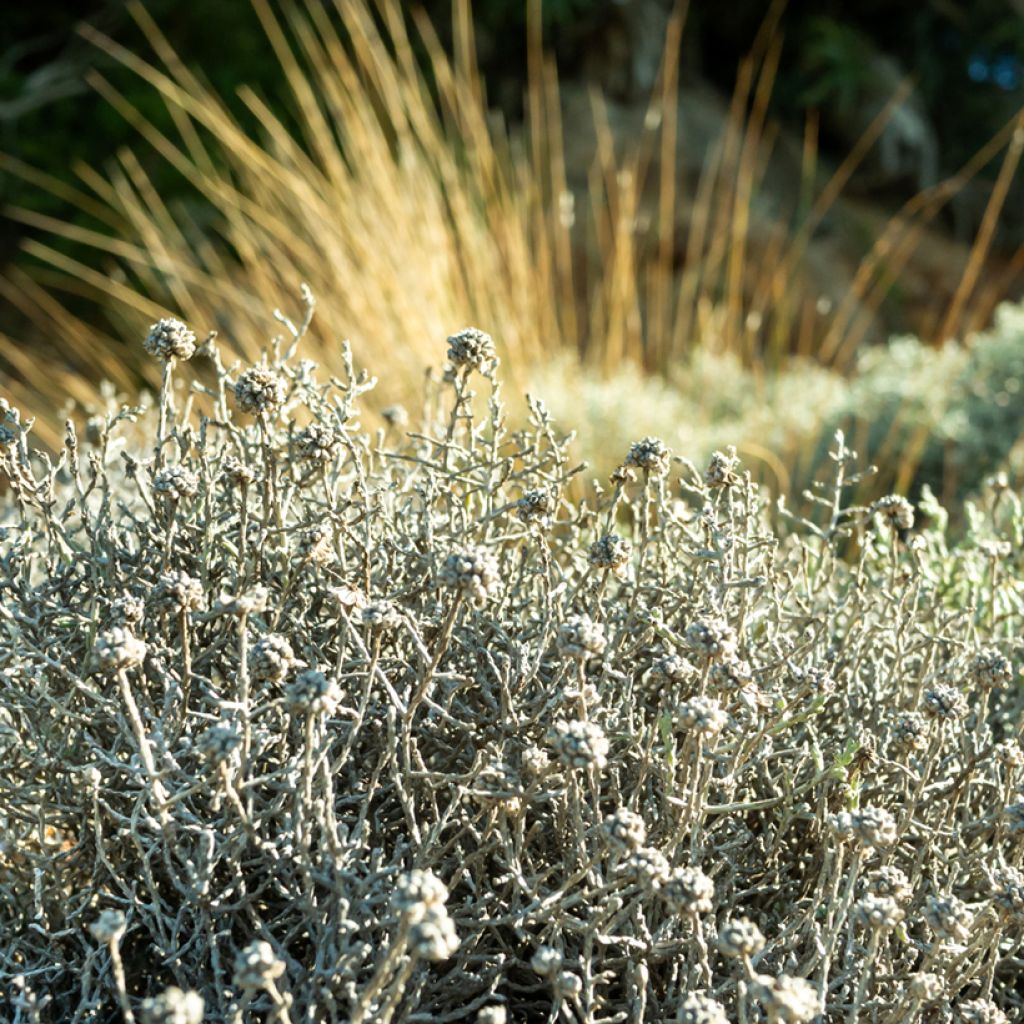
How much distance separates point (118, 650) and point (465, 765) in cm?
37

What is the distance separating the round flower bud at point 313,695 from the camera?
31.5 inches

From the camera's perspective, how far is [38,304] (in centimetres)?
507

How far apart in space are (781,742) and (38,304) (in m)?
4.66

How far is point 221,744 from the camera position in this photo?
0.80 meters

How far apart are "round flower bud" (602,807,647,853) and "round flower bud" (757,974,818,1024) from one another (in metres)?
0.12

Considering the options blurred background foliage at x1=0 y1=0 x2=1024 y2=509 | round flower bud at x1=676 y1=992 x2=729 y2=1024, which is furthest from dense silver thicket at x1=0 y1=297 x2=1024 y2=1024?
blurred background foliage at x1=0 y1=0 x2=1024 y2=509

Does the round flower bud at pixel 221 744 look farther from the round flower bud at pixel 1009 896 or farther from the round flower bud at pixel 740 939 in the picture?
the round flower bud at pixel 1009 896

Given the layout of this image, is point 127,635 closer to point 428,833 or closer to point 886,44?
point 428,833

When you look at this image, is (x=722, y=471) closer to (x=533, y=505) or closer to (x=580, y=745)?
(x=533, y=505)

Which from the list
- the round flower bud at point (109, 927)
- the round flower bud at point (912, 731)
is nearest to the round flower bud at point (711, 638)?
the round flower bud at point (912, 731)

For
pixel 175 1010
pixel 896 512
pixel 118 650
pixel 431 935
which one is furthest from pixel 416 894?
pixel 896 512

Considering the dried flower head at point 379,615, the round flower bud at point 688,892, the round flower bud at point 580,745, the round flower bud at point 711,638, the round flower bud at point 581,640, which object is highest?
the round flower bud at point 711,638

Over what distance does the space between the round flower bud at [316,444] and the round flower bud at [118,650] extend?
27 cm

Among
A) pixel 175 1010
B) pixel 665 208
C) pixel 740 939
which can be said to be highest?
pixel 665 208
